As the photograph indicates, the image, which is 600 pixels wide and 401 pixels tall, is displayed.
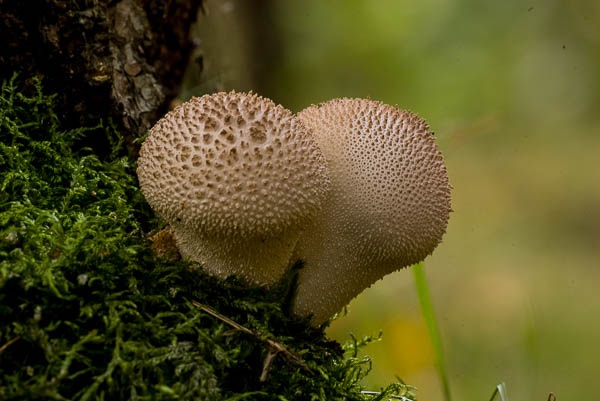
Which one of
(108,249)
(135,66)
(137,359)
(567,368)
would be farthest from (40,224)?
(567,368)

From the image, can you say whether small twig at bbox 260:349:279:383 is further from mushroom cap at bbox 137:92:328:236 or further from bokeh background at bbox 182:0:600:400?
bokeh background at bbox 182:0:600:400

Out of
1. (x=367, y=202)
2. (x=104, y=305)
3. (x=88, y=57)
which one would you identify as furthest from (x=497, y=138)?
(x=104, y=305)

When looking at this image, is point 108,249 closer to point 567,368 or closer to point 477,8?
point 567,368

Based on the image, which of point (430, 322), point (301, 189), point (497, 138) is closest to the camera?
point (301, 189)

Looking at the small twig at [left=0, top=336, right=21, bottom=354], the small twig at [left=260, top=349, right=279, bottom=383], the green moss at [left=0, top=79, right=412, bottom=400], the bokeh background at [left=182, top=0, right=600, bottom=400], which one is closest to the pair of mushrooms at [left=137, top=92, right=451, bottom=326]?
the green moss at [left=0, top=79, right=412, bottom=400]

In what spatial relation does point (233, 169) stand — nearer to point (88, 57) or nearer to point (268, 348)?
point (268, 348)
